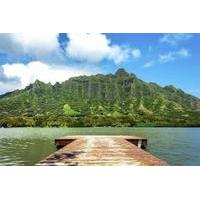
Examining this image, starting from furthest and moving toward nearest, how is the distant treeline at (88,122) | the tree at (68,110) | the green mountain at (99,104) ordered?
1. the tree at (68,110)
2. the green mountain at (99,104)
3. the distant treeline at (88,122)

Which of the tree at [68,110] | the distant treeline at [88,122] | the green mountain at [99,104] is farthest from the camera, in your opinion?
the tree at [68,110]

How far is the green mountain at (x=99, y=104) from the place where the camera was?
58.6 metres

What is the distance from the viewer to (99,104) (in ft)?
275

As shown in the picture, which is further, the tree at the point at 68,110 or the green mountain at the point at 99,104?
the tree at the point at 68,110

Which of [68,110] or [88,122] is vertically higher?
[68,110]

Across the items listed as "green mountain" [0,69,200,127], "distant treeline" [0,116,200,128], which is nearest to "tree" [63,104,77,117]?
"green mountain" [0,69,200,127]

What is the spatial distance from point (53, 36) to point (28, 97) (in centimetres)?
6402

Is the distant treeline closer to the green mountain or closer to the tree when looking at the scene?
the green mountain

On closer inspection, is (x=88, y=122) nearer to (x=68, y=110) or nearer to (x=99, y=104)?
(x=68, y=110)

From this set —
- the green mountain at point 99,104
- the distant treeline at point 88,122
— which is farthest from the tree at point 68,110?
the distant treeline at point 88,122

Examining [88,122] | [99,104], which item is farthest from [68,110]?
[88,122]

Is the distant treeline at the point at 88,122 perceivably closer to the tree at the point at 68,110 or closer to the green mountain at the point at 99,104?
the green mountain at the point at 99,104

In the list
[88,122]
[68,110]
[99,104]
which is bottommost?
[88,122]
